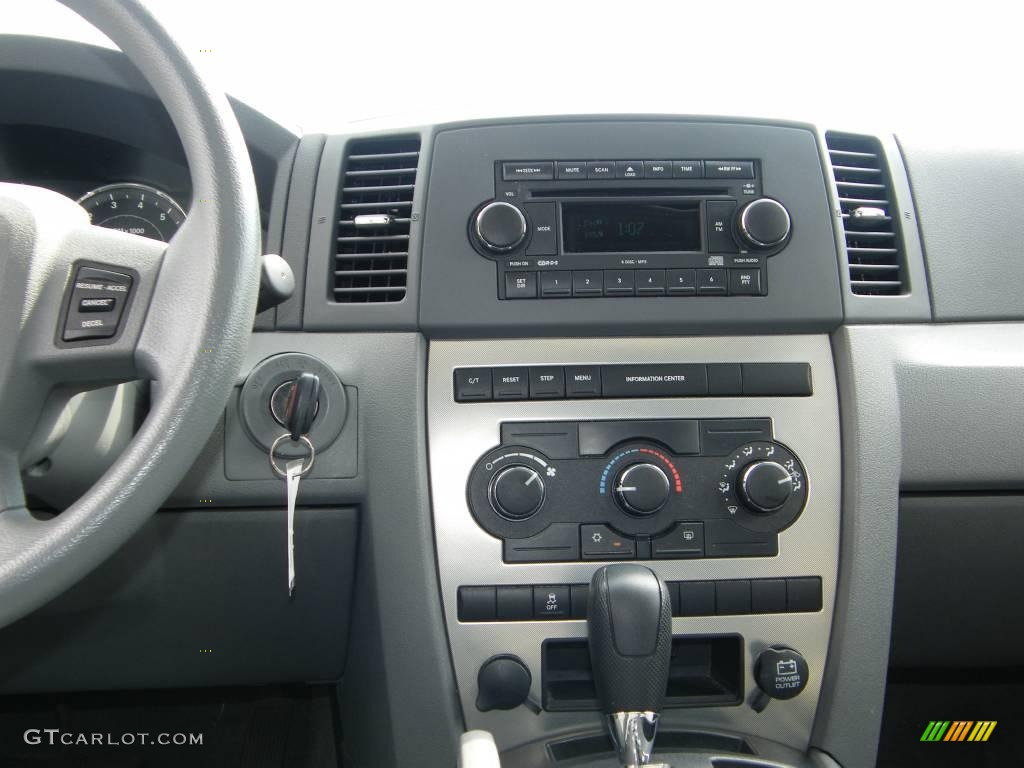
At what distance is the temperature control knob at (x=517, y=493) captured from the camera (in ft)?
3.59

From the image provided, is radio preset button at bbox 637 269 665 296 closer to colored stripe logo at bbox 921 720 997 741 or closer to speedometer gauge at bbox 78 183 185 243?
speedometer gauge at bbox 78 183 185 243

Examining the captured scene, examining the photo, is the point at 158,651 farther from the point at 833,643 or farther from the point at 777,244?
the point at 777,244

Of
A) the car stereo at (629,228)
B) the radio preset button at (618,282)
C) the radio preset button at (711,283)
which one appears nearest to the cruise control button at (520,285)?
the car stereo at (629,228)

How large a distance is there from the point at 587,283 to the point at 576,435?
0.21 m

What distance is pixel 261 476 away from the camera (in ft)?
3.59

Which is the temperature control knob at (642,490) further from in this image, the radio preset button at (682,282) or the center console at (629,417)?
the radio preset button at (682,282)

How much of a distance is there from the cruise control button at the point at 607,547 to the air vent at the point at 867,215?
0.50 metres

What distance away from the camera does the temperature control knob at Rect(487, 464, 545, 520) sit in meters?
1.09

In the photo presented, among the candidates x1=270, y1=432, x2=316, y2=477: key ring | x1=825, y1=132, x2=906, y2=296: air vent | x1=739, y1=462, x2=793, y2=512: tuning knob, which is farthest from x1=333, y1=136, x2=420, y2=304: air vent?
x1=825, y1=132, x2=906, y2=296: air vent

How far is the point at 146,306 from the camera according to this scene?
0.83m

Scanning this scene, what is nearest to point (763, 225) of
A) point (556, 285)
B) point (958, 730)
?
point (556, 285)

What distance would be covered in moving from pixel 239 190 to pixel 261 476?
1.40 feet

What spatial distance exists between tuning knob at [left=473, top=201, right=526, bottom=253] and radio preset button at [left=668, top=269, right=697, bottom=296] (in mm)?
218

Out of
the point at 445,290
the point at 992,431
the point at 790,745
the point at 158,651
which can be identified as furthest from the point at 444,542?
the point at 992,431
